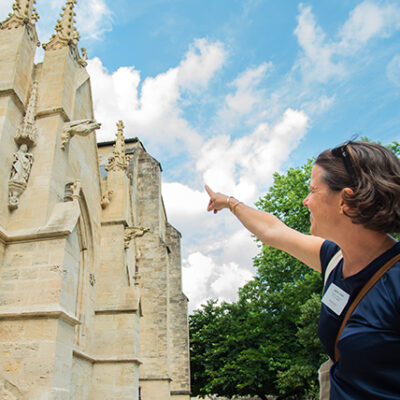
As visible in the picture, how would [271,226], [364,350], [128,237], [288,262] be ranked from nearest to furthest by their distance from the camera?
[364,350] → [271,226] → [128,237] → [288,262]

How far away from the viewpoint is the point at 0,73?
796cm

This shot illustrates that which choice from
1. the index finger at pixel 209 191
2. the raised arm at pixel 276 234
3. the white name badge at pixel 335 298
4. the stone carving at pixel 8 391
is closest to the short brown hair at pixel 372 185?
the white name badge at pixel 335 298

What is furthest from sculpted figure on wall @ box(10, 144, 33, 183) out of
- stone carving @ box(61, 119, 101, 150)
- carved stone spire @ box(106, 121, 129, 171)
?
carved stone spire @ box(106, 121, 129, 171)

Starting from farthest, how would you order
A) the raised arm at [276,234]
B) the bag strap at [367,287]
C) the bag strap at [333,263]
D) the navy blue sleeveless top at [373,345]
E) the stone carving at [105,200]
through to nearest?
the stone carving at [105,200], the raised arm at [276,234], the bag strap at [333,263], the bag strap at [367,287], the navy blue sleeveless top at [373,345]

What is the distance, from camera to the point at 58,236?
6.67 metres

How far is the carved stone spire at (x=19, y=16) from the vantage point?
27.8ft

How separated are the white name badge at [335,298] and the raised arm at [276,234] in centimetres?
33

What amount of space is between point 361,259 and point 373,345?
29cm

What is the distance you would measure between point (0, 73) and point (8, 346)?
5345mm

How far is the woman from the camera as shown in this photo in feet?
3.20

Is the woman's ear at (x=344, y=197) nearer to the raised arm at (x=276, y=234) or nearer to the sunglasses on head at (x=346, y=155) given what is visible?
the sunglasses on head at (x=346, y=155)

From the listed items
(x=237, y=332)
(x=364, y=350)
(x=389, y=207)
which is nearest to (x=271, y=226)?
(x=389, y=207)

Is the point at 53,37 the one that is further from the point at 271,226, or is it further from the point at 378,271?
the point at 378,271

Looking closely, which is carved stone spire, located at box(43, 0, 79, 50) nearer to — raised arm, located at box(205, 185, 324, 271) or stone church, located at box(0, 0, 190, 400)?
stone church, located at box(0, 0, 190, 400)
